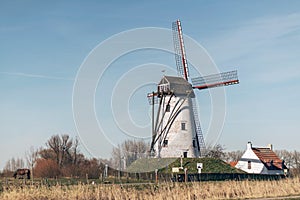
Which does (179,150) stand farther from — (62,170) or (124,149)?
(62,170)

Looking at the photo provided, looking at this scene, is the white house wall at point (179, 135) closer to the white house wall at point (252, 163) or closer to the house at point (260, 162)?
the white house wall at point (252, 163)

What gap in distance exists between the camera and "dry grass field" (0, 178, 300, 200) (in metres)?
19.7

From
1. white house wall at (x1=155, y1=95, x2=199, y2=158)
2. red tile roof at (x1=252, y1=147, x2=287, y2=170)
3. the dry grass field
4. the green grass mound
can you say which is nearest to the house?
red tile roof at (x1=252, y1=147, x2=287, y2=170)

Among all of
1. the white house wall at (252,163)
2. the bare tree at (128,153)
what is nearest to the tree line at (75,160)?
the bare tree at (128,153)

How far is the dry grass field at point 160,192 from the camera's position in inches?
774

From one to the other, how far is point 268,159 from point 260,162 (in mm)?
1913

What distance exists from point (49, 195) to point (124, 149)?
73.4 ft

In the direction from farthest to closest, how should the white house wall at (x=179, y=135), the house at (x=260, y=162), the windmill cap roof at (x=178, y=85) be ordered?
the house at (x=260, y=162) → the windmill cap roof at (x=178, y=85) → the white house wall at (x=179, y=135)

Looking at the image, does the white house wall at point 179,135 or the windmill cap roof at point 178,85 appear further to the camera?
the windmill cap roof at point 178,85

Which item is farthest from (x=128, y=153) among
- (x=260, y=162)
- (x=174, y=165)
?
(x=260, y=162)

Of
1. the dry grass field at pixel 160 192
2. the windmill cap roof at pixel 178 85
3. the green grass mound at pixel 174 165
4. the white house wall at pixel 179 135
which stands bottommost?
the dry grass field at pixel 160 192

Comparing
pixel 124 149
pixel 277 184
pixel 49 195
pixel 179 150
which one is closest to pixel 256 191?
pixel 277 184

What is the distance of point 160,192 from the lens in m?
20.7

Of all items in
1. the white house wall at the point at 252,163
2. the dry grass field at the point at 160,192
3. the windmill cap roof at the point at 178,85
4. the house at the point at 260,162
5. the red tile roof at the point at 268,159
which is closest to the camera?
the dry grass field at the point at 160,192
